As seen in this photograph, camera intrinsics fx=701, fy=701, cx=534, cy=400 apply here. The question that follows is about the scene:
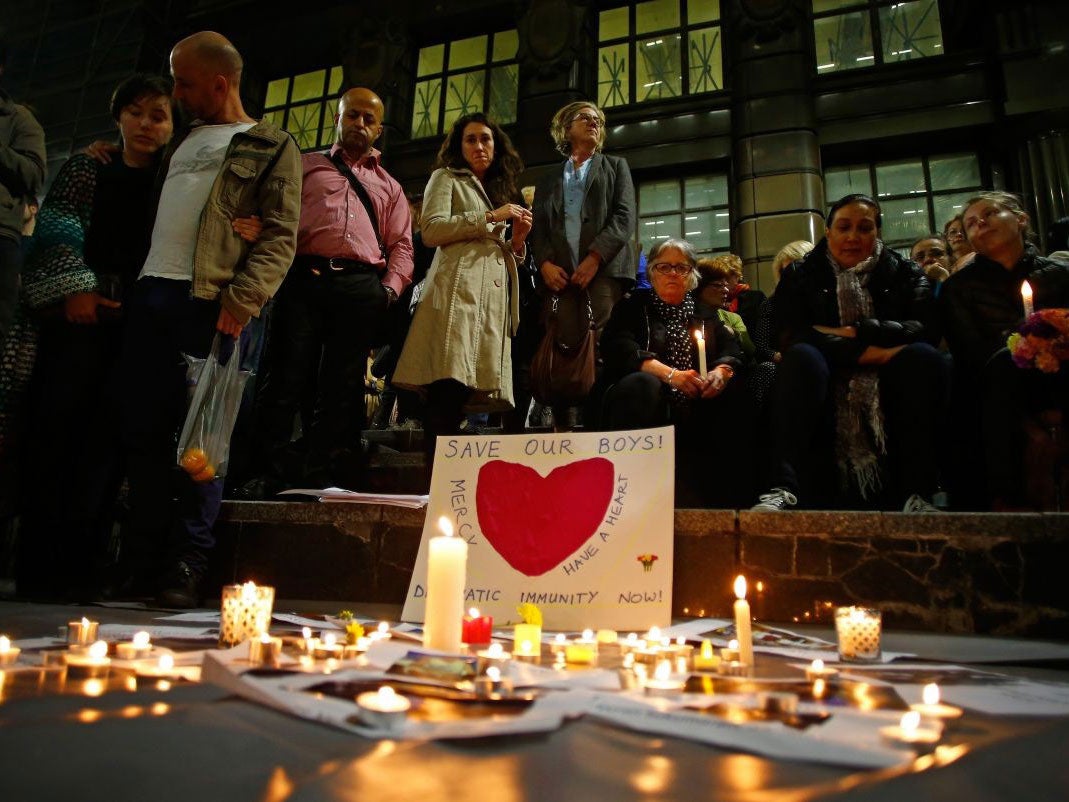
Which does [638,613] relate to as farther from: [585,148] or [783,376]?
[585,148]

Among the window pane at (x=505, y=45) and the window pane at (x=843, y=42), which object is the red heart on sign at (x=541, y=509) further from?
the window pane at (x=505, y=45)

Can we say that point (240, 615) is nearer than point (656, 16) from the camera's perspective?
Yes

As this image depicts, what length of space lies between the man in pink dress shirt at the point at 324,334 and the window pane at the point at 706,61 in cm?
752

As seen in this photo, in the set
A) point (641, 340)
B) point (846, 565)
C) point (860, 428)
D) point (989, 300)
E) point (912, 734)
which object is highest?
point (989, 300)

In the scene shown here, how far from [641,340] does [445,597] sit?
2185 mm

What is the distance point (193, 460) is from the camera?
7.19 ft

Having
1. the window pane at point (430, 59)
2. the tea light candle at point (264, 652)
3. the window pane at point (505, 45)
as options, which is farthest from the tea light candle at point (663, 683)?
the window pane at point (430, 59)

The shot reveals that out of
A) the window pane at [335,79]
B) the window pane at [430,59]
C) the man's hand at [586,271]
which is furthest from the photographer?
the window pane at [335,79]

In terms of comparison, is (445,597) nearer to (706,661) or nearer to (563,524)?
(706,661)

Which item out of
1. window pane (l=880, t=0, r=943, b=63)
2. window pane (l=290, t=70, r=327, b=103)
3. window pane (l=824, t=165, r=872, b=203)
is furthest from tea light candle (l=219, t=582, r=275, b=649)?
window pane (l=290, t=70, r=327, b=103)

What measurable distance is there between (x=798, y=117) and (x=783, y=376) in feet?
22.8

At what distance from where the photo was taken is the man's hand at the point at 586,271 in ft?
11.5

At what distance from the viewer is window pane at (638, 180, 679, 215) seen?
9.25 metres

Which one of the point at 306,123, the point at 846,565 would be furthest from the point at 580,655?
the point at 306,123
